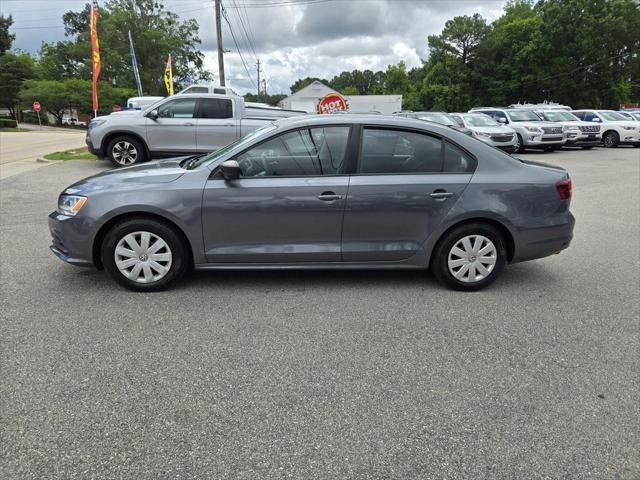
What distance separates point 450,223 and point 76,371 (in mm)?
3200

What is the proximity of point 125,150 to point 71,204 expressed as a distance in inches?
306

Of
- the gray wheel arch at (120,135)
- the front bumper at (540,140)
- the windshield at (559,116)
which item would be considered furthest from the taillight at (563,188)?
the windshield at (559,116)

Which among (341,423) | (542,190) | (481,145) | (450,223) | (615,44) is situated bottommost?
(341,423)

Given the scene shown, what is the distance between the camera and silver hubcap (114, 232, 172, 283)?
4.36 metres

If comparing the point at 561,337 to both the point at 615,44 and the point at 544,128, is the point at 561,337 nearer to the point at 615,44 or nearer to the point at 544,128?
the point at 544,128

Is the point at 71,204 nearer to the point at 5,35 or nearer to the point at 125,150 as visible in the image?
the point at 125,150

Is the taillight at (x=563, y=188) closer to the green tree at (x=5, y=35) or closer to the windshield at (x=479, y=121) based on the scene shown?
the windshield at (x=479, y=121)

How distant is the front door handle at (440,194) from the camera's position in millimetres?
4430

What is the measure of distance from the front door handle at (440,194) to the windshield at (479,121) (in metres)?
14.9

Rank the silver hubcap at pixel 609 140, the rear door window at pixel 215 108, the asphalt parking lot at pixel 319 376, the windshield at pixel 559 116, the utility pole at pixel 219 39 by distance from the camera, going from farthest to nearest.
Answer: the utility pole at pixel 219 39 < the silver hubcap at pixel 609 140 < the windshield at pixel 559 116 < the rear door window at pixel 215 108 < the asphalt parking lot at pixel 319 376

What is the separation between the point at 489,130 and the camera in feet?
57.1

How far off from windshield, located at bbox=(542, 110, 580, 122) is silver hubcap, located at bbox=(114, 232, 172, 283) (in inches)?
794

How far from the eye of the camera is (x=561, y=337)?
3754mm

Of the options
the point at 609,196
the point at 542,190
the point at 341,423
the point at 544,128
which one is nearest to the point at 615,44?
the point at 544,128
